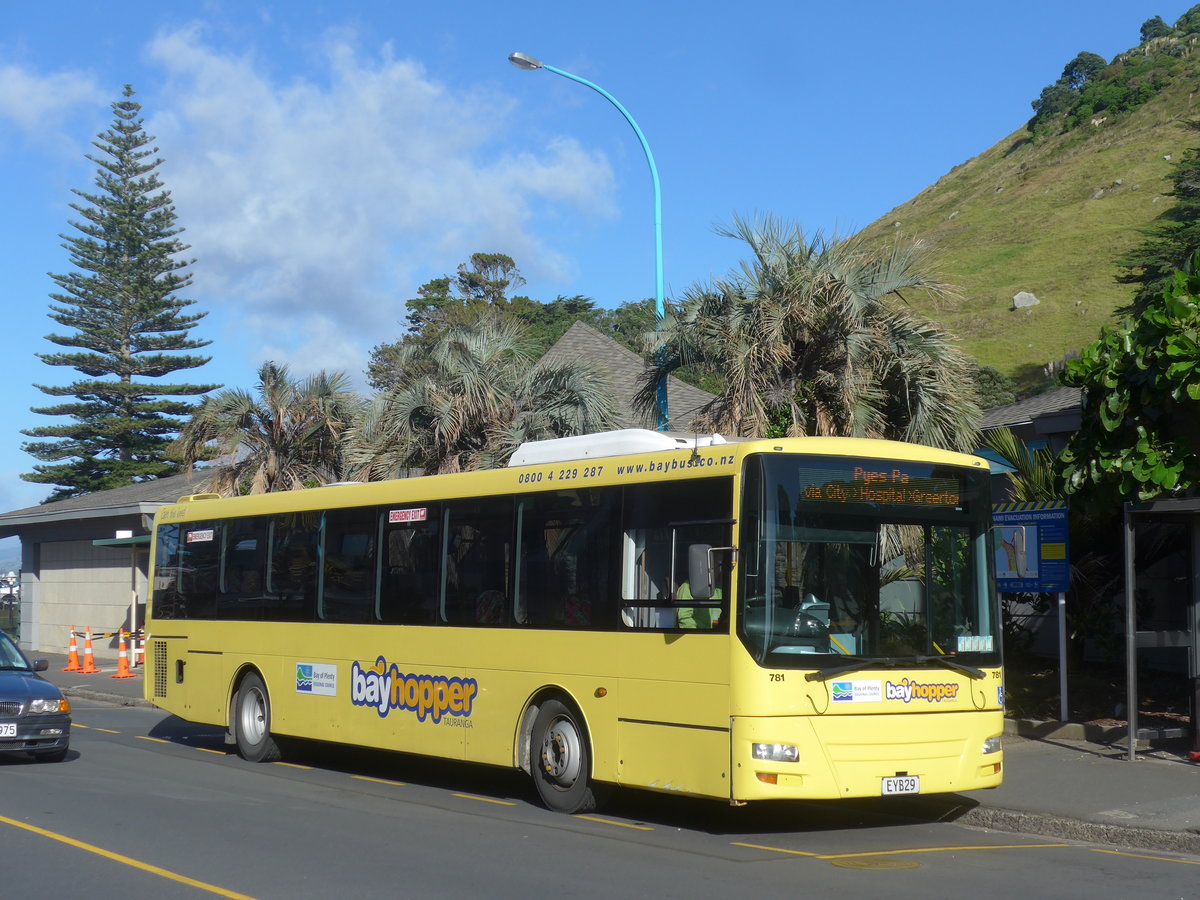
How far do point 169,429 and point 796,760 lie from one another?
213 feet

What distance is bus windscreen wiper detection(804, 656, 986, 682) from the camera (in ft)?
31.7

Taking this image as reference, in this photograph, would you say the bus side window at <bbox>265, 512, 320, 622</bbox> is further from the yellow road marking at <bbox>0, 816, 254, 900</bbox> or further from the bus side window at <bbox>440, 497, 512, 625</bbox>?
the yellow road marking at <bbox>0, 816, 254, 900</bbox>

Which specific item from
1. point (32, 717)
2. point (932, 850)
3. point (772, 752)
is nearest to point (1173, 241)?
point (932, 850)

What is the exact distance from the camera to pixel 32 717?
13.9 metres

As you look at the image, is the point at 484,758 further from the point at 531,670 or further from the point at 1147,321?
the point at 1147,321

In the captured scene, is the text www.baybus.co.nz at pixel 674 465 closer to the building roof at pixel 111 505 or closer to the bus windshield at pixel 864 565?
the bus windshield at pixel 864 565

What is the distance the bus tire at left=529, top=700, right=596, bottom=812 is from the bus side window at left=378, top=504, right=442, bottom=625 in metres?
1.98

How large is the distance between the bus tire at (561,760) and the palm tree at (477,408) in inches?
406

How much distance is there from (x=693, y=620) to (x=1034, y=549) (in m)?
6.00

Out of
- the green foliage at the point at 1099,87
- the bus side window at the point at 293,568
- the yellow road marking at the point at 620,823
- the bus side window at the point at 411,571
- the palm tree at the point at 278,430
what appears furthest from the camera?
the green foliage at the point at 1099,87

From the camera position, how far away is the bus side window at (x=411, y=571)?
13.0 meters

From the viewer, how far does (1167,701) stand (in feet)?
55.7

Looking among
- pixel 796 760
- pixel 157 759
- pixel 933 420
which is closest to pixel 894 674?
pixel 796 760

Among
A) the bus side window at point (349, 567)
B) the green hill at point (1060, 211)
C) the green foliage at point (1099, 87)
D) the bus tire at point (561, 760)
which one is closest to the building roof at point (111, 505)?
the bus side window at point (349, 567)
